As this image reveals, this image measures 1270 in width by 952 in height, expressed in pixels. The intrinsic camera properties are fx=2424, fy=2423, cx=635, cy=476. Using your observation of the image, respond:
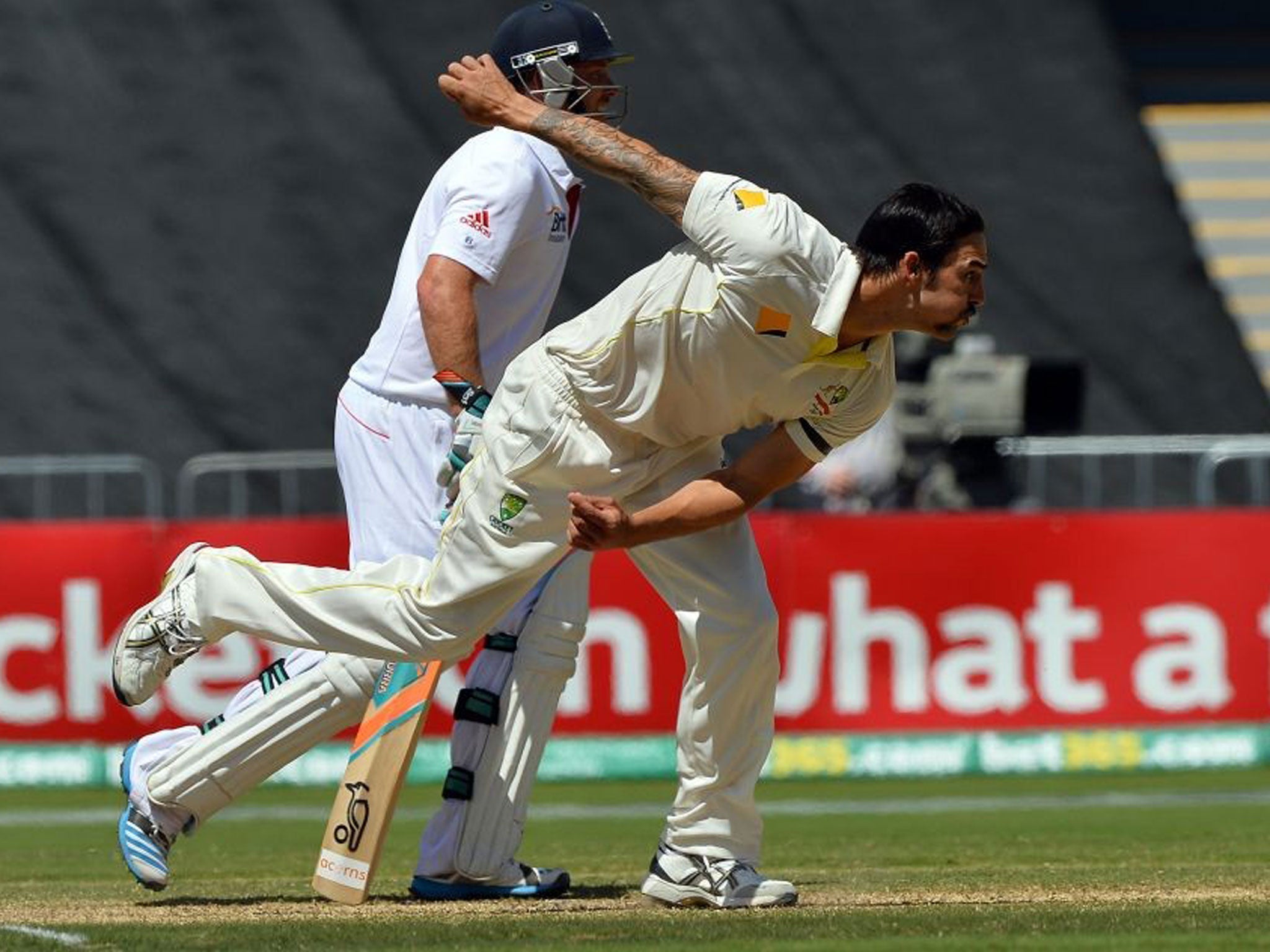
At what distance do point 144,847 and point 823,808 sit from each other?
13.3 ft

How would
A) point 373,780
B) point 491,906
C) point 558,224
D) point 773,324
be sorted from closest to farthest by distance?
1. point 773,324
2. point 491,906
3. point 373,780
4. point 558,224

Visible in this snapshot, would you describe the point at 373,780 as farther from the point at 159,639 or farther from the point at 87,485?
the point at 87,485

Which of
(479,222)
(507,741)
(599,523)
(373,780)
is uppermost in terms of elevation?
(479,222)

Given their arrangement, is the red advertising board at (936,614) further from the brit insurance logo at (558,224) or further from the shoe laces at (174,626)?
the shoe laces at (174,626)

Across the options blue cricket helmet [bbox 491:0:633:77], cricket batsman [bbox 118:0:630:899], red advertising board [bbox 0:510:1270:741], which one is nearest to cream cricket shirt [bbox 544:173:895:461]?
cricket batsman [bbox 118:0:630:899]

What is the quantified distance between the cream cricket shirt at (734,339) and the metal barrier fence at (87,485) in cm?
742

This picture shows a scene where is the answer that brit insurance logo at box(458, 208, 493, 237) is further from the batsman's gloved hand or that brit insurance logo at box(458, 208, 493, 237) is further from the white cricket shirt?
the batsman's gloved hand

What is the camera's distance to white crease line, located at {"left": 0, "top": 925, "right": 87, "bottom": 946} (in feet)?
17.4

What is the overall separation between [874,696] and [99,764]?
3.55 m

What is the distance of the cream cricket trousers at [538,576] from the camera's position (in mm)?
5809

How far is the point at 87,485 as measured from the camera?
13.3 meters

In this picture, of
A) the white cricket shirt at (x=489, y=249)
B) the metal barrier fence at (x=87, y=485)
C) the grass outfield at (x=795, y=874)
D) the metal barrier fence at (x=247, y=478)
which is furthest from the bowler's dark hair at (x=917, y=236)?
the metal barrier fence at (x=247, y=478)

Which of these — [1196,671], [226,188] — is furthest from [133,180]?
[1196,671]

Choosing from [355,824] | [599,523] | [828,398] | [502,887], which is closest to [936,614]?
[502,887]
